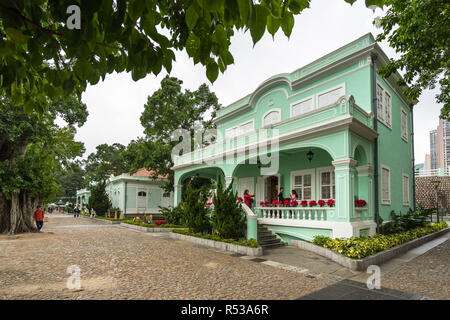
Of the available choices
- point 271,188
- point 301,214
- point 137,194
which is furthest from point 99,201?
point 301,214

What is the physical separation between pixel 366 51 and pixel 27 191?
58.5ft

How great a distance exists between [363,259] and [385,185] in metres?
6.26

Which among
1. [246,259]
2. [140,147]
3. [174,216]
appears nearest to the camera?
[246,259]

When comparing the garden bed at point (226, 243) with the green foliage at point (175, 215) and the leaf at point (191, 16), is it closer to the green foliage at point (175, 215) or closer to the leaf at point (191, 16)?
the green foliage at point (175, 215)

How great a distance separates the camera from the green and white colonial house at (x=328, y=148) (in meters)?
9.82

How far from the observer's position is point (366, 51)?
37.1ft

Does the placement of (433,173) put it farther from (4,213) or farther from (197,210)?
(4,213)

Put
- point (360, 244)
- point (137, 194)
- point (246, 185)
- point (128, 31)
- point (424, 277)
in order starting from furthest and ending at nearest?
point (137, 194) → point (246, 185) → point (360, 244) → point (424, 277) → point (128, 31)

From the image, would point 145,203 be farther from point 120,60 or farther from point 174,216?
point 120,60

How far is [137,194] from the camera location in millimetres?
29734

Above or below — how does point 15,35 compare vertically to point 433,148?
below

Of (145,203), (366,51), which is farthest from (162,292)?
(145,203)

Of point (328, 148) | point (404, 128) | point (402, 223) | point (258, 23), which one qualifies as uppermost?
point (404, 128)

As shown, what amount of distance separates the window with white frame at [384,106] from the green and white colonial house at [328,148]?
1.7 inches
